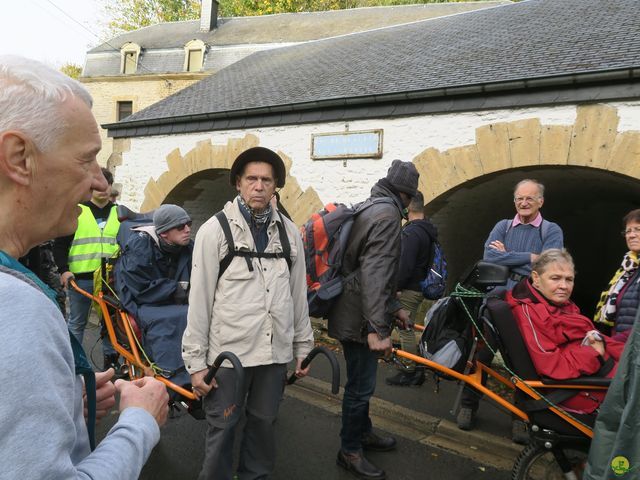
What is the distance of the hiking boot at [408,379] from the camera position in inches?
200

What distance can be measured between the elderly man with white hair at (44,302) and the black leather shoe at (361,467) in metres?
2.51

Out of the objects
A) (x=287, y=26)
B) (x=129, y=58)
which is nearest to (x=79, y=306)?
(x=287, y=26)

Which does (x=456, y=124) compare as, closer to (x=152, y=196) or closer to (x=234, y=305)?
(x=234, y=305)

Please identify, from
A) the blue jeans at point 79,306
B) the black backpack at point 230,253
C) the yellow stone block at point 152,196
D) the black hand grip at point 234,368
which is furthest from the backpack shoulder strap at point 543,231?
the yellow stone block at point 152,196

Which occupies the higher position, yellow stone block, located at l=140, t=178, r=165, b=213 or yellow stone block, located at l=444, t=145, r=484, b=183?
yellow stone block, located at l=444, t=145, r=484, b=183

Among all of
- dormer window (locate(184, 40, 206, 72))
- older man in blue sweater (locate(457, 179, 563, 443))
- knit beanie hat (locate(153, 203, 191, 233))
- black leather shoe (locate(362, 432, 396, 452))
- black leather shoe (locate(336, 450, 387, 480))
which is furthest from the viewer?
dormer window (locate(184, 40, 206, 72))

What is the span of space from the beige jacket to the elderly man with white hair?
1.42m

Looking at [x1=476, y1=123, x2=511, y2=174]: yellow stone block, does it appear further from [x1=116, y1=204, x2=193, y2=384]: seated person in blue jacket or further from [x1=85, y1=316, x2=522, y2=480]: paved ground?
[x1=116, y1=204, x2=193, y2=384]: seated person in blue jacket

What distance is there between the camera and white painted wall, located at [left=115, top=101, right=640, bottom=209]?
216 inches

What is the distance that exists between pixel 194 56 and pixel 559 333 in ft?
70.0

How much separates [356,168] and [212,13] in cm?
1904

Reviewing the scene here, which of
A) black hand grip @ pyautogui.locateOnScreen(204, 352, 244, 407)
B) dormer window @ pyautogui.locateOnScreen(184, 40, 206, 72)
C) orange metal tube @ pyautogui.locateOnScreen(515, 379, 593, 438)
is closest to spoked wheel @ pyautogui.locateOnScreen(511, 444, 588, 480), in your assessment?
orange metal tube @ pyautogui.locateOnScreen(515, 379, 593, 438)

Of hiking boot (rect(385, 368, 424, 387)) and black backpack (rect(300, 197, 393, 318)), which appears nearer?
black backpack (rect(300, 197, 393, 318))

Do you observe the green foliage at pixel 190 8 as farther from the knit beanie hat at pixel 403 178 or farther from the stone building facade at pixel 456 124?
the knit beanie hat at pixel 403 178
